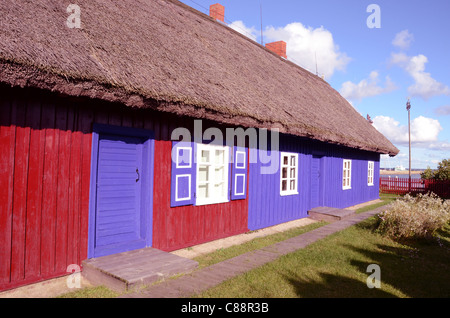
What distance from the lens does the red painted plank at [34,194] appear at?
4.00 m

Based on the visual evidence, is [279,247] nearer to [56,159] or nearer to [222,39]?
[56,159]

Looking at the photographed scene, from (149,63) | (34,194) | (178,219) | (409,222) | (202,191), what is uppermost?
(149,63)

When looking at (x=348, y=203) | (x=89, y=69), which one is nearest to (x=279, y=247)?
(x=89, y=69)

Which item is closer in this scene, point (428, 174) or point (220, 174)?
point (220, 174)

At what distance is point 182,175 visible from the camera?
598 centimetres

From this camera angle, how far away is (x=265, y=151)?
823 cm

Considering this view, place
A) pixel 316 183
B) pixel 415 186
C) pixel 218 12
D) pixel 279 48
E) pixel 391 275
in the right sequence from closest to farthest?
1. pixel 391 275
2. pixel 316 183
3. pixel 218 12
4. pixel 279 48
5. pixel 415 186

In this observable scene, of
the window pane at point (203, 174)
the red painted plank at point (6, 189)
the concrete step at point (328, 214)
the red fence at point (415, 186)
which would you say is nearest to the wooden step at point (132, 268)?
the red painted plank at point (6, 189)

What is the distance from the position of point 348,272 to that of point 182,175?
3.31 m

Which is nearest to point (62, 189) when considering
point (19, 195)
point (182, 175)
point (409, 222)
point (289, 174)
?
point (19, 195)

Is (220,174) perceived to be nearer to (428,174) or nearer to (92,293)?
(92,293)

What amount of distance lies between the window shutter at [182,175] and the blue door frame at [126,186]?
0.51 m

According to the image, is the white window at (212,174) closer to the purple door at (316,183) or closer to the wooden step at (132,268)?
the wooden step at (132,268)

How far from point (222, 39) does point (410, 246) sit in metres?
7.67
